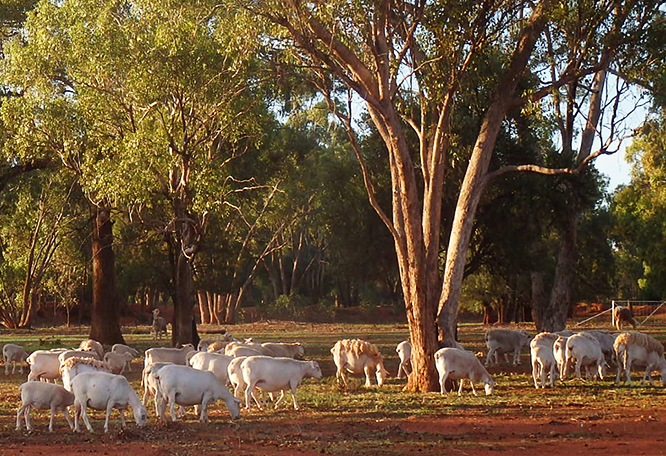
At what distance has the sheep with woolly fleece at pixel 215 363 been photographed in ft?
55.1

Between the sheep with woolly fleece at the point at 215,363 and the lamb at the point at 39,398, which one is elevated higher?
the sheep with woolly fleece at the point at 215,363

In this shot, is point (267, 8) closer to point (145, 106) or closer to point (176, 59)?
point (176, 59)

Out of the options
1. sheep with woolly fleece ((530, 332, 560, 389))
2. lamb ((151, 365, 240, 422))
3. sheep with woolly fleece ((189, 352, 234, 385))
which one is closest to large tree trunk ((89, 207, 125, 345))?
sheep with woolly fleece ((189, 352, 234, 385))

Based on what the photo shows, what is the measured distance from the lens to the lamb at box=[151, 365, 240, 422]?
13719mm

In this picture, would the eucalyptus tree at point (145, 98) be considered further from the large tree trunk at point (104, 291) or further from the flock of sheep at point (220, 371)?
the large tree trunk at point (104, 291)

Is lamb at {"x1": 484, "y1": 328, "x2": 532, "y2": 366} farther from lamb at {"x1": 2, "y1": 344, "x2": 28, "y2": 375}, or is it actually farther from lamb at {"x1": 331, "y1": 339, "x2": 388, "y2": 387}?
lamb at {"x1": 2, "y1": 344, "x2": 28, "y2": 375}

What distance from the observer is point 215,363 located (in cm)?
1683

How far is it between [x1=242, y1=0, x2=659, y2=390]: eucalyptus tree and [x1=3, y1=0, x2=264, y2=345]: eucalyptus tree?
10.3 ft

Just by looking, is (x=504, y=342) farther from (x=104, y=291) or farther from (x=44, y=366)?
(x=104, y=291)

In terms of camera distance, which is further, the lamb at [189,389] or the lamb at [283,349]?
the lamb at [283,349]

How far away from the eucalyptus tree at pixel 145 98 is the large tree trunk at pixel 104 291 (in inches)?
236

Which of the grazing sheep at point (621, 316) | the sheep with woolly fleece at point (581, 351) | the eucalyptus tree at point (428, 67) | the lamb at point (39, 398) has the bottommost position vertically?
the lamb at point (39, 398)

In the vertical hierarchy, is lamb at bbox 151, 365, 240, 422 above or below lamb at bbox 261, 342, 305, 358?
below

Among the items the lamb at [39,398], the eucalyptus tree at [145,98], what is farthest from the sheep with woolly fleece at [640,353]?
the lamb at [39,398]
